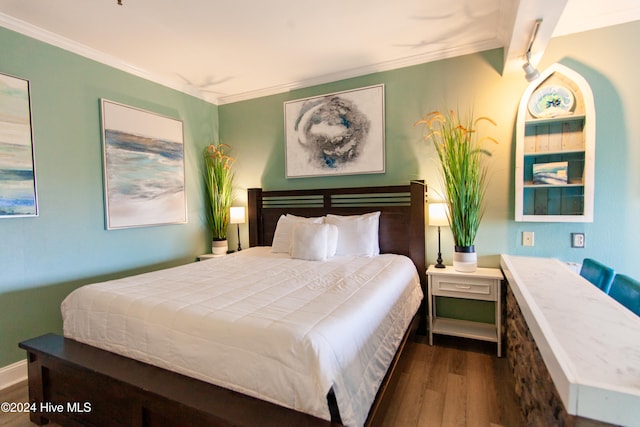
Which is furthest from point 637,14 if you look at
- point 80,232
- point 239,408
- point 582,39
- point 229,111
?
point 80,232

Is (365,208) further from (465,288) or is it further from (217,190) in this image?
(217,190)

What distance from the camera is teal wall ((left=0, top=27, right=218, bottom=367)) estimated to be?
229 cm

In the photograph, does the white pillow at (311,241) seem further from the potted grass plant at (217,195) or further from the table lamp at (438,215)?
the potted grass plant at (217,195)

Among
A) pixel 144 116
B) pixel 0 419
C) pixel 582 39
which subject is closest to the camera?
pixel 0 419

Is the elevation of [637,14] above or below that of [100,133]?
above

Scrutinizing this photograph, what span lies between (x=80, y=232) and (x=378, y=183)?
113 inches

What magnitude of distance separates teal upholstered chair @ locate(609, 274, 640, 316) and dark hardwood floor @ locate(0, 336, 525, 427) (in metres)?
0.83

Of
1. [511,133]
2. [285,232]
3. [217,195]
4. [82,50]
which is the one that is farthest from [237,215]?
[511,133]

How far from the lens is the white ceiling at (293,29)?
217 cm

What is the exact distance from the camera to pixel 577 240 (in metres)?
2.47

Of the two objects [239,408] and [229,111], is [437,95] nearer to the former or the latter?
[229,111]

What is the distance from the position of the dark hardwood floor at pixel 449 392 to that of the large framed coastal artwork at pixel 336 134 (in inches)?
72.8

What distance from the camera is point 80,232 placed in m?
2.68

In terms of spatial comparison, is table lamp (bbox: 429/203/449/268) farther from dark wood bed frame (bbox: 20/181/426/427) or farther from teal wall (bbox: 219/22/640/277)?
dark wood bed frame (bbox: 20/181/426/427)
